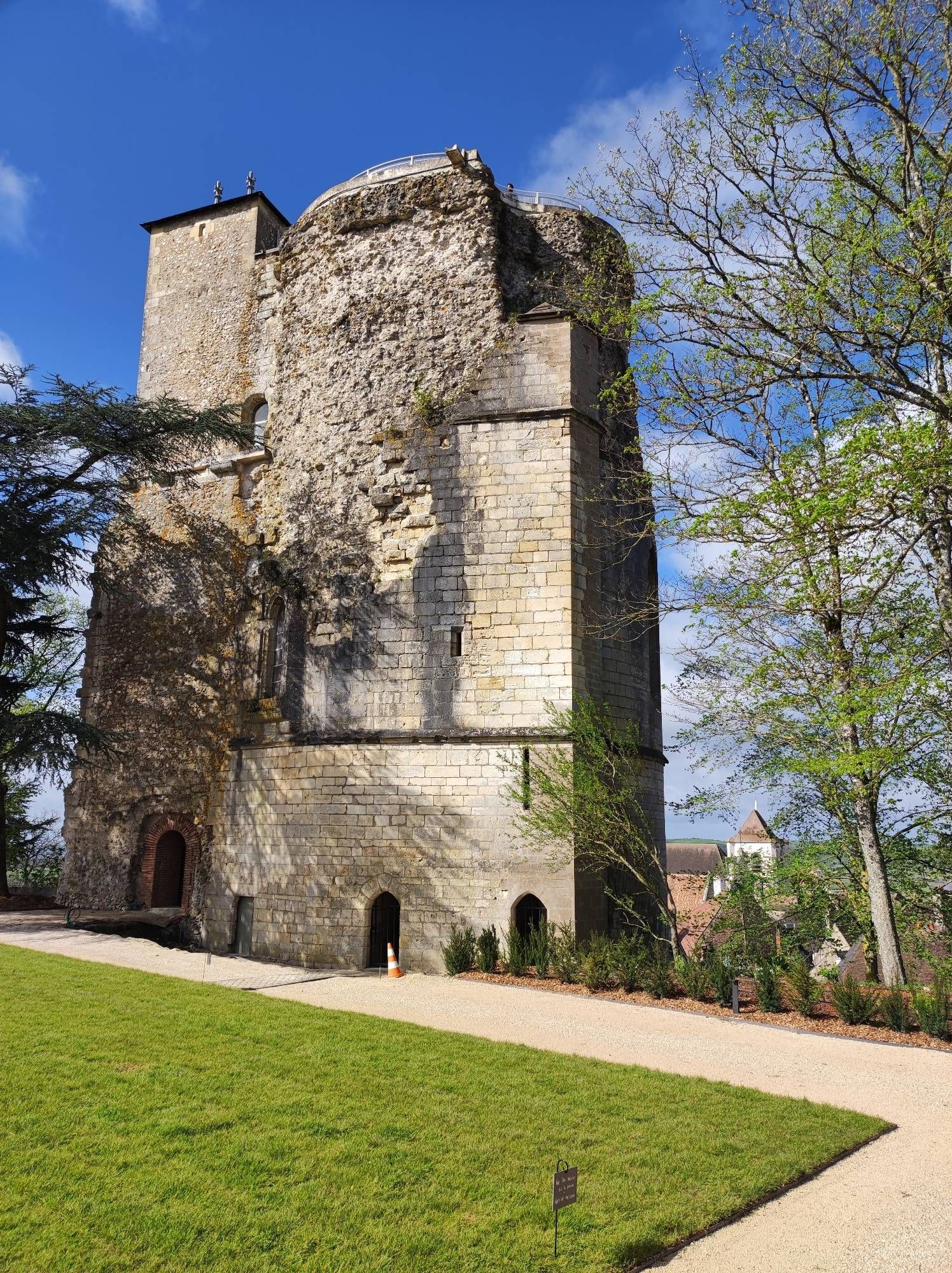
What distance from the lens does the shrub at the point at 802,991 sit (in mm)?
9812

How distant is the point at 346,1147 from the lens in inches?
207

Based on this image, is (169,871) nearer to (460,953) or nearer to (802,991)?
(460,953)

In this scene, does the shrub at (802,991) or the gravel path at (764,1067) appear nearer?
the gravel path at (764,1067)

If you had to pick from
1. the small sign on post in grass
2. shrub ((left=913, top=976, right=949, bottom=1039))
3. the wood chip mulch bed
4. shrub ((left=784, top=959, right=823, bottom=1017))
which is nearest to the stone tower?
the wood chip mulch bed

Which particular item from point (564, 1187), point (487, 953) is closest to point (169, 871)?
point (487, 953)

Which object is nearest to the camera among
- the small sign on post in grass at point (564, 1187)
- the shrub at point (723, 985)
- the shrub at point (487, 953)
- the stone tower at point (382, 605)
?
the small sign on post in grass at point (564, 1187)

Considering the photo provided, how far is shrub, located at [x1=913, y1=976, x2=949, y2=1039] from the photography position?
9023mm

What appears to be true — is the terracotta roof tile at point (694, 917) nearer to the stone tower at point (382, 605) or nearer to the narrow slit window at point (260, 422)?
the stone tower at point (382, 605)

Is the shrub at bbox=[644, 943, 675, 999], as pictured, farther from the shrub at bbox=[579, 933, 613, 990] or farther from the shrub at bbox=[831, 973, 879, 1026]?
the shrub at bbox=[831, 973, 879, 1026]

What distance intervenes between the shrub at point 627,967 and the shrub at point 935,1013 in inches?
117

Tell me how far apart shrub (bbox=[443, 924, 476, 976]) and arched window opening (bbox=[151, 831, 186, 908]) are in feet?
25.1

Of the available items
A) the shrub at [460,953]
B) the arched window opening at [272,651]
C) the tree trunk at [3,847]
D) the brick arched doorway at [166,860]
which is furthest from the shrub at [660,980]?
the tree trunk at [3,847]

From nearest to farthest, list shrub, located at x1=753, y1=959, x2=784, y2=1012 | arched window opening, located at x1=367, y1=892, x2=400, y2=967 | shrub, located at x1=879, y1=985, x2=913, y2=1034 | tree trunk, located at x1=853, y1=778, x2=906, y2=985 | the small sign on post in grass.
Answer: the small sign on post in grass
shrub, located at x1=879, y1=985, x2=913, y2=1034
shrub, located at x1=753, y1=959, x2=784, y2=1012
tree trunk, located at x1=853, y1=778, x2=906, y2=985
arched window opening, located at x1=367, y1=892, x2=400, y2=967

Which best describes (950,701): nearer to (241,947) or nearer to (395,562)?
(395,562)
